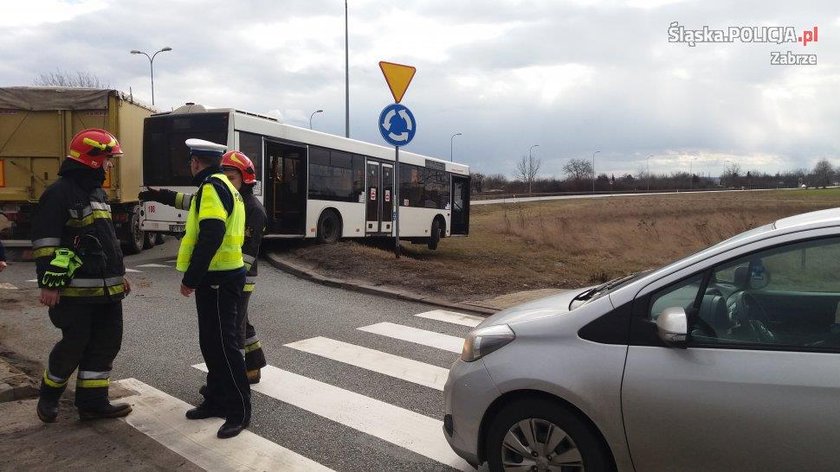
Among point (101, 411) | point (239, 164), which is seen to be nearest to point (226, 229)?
point (239, 164)

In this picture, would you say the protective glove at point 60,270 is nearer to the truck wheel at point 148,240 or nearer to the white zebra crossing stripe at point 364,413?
the white zebra crossing stripe at point 364,413

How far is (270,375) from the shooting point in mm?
5672

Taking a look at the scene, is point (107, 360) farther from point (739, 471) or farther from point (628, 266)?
point (628, 266)

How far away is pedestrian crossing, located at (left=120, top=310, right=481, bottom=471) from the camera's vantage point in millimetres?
3934

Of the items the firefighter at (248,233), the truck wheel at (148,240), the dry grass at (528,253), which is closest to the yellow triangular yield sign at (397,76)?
the dry grass at (528,253)

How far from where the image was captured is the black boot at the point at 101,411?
4359mm

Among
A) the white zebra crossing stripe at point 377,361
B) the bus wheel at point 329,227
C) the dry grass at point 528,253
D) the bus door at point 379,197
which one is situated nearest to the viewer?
the white zebra crossing stripe at point 377,361

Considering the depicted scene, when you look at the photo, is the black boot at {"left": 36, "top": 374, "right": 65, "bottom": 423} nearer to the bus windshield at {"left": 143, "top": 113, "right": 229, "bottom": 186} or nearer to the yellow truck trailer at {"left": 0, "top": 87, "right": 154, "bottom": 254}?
the bus windshield at {"left": 143, "top": 113, "right": 229, "bottom": 186}

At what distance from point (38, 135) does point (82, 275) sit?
11.0 meters

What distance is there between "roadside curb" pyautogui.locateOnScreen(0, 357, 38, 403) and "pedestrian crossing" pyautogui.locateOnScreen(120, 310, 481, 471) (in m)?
0.66

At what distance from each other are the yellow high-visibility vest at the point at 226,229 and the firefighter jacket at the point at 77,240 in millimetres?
500

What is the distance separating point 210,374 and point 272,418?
55 cm

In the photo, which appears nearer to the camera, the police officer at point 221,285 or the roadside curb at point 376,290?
the police officer at point 221,285

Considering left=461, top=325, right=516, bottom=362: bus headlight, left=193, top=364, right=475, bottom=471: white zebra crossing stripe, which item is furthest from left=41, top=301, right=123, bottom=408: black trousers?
left=461, top=325, right=516, bottom=362: bus headlight
